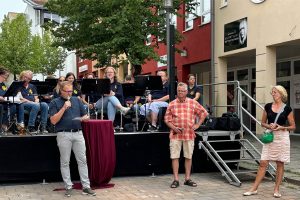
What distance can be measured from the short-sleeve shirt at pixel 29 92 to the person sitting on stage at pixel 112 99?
1.49m

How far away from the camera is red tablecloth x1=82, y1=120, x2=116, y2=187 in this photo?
27.3 feet

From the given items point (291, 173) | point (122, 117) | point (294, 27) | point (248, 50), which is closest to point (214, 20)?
point (248, 50)

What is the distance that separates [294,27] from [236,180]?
691 cm

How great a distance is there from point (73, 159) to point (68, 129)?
1.50m

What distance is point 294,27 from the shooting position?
13930mm

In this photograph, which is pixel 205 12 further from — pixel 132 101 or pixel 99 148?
pixel 99 148

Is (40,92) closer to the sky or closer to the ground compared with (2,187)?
closer to the sky

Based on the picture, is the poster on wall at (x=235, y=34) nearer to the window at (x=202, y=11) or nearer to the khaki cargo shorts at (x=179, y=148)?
the window at (x=202, y=11)

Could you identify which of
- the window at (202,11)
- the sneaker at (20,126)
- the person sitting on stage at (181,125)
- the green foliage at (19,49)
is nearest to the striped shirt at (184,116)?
the person sitting on stage at (181,125)

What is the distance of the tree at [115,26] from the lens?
52.3 ft

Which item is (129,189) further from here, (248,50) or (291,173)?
(248,50)

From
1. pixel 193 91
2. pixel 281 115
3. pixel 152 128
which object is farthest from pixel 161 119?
pixel 281 115

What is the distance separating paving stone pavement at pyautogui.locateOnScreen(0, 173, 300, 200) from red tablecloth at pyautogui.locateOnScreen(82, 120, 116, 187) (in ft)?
0.99

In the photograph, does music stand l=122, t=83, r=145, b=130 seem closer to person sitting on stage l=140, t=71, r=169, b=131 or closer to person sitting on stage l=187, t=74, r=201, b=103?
person sitting on stage l=140, t=71, r=169, b=131
